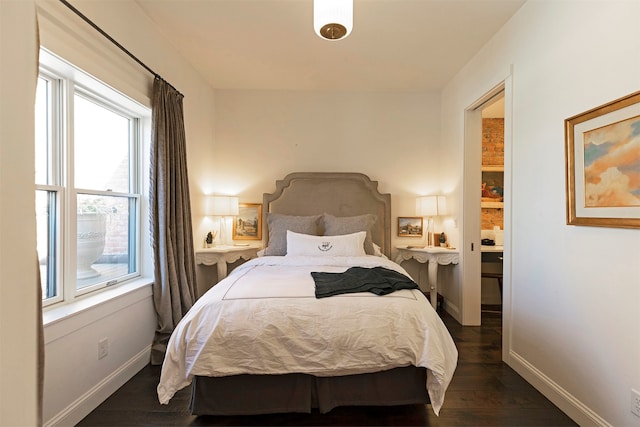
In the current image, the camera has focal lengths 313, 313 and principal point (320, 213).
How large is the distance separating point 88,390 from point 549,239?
3.18m

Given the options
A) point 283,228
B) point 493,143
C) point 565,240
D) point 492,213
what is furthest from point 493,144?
point 283,228

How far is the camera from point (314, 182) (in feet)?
13.5

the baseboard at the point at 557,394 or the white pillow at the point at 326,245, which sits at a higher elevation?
the white pillow at the point at 326,245

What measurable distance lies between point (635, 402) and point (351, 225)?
8.37 ft

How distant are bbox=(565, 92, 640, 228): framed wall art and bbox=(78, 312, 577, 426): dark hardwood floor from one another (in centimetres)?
124

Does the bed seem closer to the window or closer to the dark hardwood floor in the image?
the dark hardwood floor

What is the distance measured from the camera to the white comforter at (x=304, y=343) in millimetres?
1779

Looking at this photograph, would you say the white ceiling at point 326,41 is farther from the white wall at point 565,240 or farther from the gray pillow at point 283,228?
the gray pillow at point 283,228

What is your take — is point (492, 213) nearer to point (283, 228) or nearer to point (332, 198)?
point (332, 198)

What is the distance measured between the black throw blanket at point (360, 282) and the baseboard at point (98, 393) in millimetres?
1536

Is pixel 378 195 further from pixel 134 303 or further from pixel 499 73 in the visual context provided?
pixel 134 303
